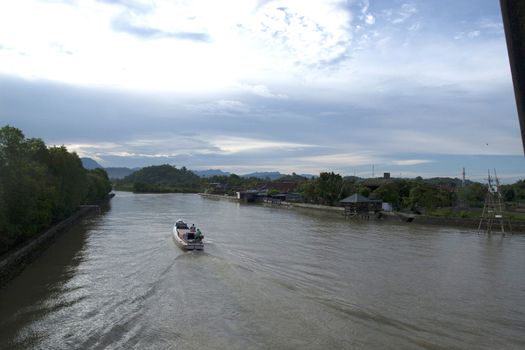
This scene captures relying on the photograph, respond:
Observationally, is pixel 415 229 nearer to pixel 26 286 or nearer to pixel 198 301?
pixel 198 301

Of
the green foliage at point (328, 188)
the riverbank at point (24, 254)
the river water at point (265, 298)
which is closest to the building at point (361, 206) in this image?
the green foliage at point (328, 188)

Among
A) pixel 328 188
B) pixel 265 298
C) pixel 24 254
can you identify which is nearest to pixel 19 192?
pixel 24 254

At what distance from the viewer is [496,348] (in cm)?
1010

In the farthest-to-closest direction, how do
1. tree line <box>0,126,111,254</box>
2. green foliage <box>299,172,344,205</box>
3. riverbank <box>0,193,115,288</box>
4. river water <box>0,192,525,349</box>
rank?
green foliage <box>299,172,344,205</box>
tree line <box>0,126,111,254</box>
riverbank <box>0,193,115,288</box>
river water <box>0,192,525,349</box>

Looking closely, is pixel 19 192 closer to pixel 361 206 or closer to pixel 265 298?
pixel 265 298

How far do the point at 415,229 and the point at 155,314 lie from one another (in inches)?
1232

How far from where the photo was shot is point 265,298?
13789mm

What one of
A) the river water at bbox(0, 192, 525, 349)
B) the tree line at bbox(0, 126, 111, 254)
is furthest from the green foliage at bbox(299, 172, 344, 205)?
the tree line at bbox(0, 126, 111, 254)

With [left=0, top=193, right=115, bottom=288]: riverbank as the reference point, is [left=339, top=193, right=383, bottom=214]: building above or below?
above

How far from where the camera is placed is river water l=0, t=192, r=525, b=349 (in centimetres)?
1048

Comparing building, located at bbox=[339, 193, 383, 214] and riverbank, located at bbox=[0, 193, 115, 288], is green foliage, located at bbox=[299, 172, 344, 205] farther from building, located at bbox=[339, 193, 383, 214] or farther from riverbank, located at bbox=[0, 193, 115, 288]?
riverbank, located at bbox=[0, 193, 115, 288]

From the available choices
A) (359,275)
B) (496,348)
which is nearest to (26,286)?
(359,275)

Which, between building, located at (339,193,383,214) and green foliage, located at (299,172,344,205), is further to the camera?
green foliage, located at (299,172,344,205)

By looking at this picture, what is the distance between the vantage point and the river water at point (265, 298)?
10484 mm
